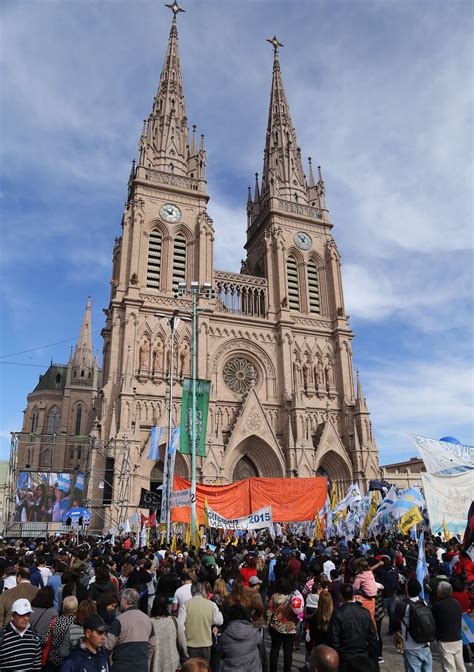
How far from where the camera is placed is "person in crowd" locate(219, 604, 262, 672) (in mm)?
4617

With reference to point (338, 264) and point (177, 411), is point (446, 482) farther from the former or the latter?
point (338, 264)

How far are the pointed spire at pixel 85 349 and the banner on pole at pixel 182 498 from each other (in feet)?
163

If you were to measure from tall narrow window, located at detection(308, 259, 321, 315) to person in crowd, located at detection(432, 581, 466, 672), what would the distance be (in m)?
36.5

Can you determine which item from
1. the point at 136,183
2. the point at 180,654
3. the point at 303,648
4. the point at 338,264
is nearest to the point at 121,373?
the point at 136,183

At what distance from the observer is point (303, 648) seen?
901 centimetres

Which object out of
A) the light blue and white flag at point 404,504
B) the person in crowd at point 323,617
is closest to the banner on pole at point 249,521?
the light blue and white flag at point 404,504

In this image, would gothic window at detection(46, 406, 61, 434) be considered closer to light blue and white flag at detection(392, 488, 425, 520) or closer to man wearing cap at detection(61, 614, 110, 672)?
light blue and white flag at detection(392, 488, 425, 520)

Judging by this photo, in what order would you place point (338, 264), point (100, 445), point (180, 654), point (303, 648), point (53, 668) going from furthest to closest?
point (338, 264) < point (100, 445) < point (303, 648) < point (180, 654) < point (53, 668)

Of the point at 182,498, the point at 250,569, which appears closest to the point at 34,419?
the point at 182,498

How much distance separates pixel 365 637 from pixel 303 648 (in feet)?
15.9

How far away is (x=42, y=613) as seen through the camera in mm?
5145

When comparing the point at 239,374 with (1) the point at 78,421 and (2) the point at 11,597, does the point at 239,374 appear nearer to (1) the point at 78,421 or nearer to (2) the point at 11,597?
(1) the point at 78,421

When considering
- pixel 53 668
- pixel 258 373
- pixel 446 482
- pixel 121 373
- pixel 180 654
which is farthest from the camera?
pixel 258 373

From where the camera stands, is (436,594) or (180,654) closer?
(180,654)
